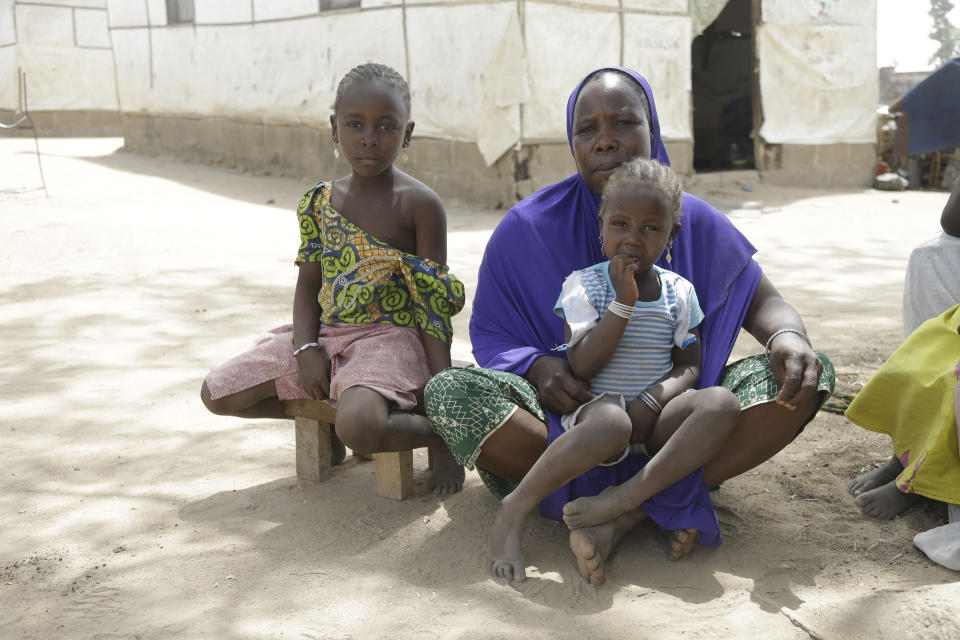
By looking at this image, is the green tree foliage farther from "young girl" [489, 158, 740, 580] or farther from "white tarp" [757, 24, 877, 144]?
"young girl" [489, 158, 740, 580]

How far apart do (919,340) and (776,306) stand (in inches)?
17.1

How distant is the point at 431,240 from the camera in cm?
291

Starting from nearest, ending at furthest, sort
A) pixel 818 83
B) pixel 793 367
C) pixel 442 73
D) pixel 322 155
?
1. pixel 793 367
2. pixel 442 73
3. pixel 322 155
4. pixel 818 83

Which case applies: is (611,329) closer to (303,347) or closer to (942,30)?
(303,347)

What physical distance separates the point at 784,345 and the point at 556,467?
0.70 metres

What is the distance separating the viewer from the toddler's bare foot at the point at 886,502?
2.67 metres

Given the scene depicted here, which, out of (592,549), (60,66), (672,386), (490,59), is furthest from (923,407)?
(60,66)

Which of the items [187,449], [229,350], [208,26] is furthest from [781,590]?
[208,26]

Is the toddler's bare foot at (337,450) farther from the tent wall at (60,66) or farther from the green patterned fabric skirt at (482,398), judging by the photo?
the tent wall at (60,66)

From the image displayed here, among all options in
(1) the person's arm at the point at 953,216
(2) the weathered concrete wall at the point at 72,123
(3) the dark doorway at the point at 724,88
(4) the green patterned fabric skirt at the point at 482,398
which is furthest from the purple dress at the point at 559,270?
(2) the weathered concrete wall at the point at 72,123

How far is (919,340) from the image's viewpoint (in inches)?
106

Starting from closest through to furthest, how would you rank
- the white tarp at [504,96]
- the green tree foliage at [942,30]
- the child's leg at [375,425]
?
the child's leg at [375,425] → the white tarp at [504,96] → the green tree foliage at [942,30]

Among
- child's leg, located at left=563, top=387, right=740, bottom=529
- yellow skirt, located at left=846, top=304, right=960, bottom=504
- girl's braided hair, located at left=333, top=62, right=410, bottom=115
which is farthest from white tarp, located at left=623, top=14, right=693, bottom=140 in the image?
child's leg, located at left=563, top=387, right=740, bottom=529

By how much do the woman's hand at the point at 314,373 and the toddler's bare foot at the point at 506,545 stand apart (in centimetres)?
75
